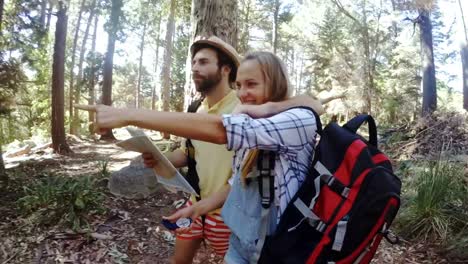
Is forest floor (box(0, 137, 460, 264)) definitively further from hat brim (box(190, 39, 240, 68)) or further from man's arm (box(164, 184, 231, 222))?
hat brim (box(190, 39, 240, 68))

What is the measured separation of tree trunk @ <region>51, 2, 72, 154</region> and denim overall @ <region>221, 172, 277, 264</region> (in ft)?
36.9

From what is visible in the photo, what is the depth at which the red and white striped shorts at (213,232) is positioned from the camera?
2322 millimetres

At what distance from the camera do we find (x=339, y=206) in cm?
124

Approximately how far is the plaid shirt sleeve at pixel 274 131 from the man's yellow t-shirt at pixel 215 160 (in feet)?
3.06

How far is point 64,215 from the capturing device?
13.7 ft

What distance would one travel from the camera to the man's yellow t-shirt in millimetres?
2289

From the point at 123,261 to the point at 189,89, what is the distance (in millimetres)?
2240

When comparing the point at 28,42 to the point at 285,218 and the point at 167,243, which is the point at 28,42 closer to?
the point at 167,243

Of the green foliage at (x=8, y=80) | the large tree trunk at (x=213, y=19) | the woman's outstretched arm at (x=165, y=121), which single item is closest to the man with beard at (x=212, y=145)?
the woman's outstretched arm at (x=165, y=121)

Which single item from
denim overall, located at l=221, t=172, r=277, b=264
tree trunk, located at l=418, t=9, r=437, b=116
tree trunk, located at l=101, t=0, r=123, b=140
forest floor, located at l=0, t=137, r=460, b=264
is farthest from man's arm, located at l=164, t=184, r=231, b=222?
tree trunk, located at l=101, t=0, r=123, b=140

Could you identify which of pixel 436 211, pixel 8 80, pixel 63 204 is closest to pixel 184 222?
pixel 63 204

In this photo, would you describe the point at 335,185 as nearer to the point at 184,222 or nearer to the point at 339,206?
the point at 339,206

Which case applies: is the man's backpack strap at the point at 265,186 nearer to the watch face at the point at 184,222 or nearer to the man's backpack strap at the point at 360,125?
the man's backpack strap at the point at 360,125

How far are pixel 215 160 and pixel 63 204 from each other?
9.24 feet
